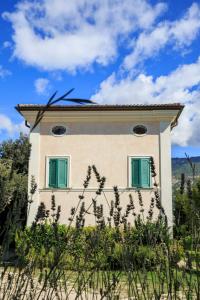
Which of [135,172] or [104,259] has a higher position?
[135,172]

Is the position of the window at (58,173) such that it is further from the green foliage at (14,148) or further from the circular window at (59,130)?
the green foliage at (14,148)

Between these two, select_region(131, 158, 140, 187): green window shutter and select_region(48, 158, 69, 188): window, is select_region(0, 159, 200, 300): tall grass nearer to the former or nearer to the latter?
select_region(131, 158, 140, 187): green window shutter

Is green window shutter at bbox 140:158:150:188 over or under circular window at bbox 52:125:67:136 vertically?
under

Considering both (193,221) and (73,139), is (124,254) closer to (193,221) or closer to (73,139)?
(193,221)

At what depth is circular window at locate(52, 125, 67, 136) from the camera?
18.2 m

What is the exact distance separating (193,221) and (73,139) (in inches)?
609

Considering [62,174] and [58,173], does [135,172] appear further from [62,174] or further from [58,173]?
[58,173]

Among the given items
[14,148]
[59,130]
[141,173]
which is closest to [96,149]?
[59,130]

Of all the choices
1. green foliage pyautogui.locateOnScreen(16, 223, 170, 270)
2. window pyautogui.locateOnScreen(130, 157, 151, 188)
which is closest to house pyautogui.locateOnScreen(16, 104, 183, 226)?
window pyautogui.locateOnScreen(130, 157, 151, 188)

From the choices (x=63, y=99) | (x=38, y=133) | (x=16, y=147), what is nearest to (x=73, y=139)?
(x=38, y=133)

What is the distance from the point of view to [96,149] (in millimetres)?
18047

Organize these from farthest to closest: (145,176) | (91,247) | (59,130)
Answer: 1. (59,130)
2. (145,176)
3. (91,247)

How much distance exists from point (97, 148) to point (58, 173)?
70.9 inches

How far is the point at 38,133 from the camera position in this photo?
59.4 feet
